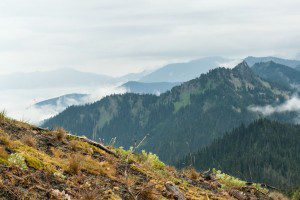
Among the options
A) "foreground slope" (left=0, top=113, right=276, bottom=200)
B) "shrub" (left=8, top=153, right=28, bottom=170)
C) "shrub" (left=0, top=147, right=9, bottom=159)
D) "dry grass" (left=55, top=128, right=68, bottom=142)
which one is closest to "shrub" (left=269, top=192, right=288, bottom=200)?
"foreground slope" (left=0, top=113, right=276, bottom=200)

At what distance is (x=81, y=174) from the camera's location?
10570 mm

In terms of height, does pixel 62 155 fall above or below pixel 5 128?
below

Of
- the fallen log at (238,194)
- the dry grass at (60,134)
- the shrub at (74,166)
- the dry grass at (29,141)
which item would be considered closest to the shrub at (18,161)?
the shrub at (74,166)

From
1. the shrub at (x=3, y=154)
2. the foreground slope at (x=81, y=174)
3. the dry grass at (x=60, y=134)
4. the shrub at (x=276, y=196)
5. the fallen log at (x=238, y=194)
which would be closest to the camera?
the foreground slope at (x=81, y=174)

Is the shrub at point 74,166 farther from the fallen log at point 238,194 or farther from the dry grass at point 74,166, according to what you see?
the fallen log at point 238,194

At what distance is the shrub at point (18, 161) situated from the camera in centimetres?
938

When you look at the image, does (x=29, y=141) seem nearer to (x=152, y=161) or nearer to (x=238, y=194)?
(x=152, y=161)

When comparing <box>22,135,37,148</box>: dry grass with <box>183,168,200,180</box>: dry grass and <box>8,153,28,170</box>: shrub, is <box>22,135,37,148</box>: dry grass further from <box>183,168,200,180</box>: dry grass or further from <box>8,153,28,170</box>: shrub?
<box>183,168,200,180</box>: dry grass

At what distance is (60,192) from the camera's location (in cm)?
878

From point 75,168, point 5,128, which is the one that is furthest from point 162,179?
point 5,128

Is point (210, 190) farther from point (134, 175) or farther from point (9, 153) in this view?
point (9, 153)

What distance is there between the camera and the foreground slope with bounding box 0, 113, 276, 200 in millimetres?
8875

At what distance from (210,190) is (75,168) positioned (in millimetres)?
5573

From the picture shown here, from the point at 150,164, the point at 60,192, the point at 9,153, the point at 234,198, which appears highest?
the point at 9,153
